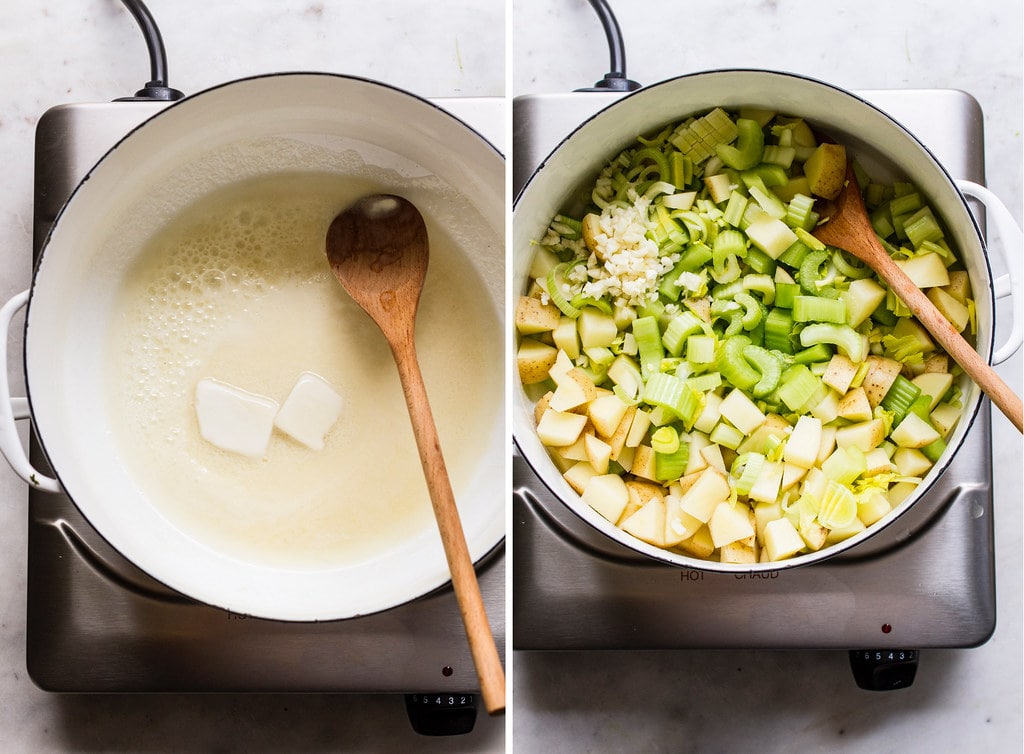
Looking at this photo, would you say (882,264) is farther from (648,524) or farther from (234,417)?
(234,417)

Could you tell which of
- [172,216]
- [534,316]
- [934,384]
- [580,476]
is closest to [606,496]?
[580,476]

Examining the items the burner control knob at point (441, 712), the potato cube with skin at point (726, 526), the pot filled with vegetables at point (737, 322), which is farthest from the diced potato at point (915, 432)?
the burner control knob at point (441, 712)

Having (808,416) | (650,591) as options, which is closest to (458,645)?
(650,591)

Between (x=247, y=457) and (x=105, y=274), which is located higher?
(x=105, y=274)

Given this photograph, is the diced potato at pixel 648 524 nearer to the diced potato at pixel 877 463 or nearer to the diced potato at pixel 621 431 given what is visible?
the diced potato at pixel 621 431

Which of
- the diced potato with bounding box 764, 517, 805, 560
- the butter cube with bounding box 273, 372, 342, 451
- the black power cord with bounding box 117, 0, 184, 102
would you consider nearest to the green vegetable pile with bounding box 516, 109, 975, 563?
the diced potato with bounding box 764, 517, 805, 560

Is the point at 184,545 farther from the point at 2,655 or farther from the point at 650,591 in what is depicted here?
the point at 650,591

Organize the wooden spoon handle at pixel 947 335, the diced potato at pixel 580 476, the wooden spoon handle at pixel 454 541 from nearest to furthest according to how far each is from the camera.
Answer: the wooden spoon handle at pixel 454 541 → the wooden spoon handle at pixel 947 335 → the diced potato at pixel 580 476
